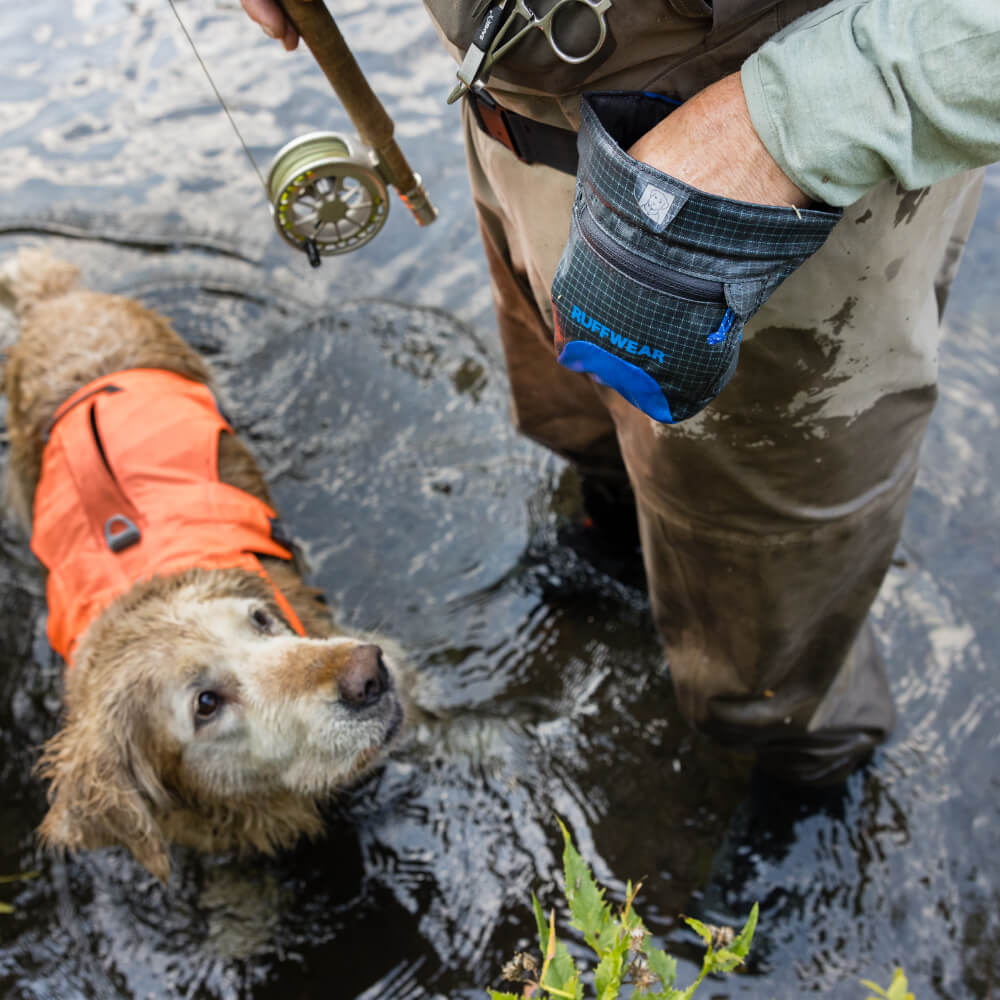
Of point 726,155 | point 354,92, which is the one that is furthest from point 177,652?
point 726,155

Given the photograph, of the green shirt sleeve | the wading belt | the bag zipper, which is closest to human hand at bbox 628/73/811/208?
the green shirt sleeve

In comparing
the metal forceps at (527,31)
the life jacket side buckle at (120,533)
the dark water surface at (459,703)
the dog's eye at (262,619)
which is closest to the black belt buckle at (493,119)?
the metal forceps at (527,31)

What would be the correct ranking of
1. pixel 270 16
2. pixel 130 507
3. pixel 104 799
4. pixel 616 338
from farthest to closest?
pixel 130 507 → pixel 104 799 → pixel 270 16 → pixel 616 338

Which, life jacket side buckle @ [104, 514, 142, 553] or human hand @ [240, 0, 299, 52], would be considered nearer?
human hand @ [240, 0, 299, 52]

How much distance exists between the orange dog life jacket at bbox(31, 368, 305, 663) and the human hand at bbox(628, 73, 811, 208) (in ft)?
7.21

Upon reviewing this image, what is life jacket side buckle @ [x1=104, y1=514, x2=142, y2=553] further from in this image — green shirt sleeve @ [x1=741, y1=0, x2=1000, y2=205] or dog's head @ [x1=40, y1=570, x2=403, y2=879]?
green shirt sleeve @ [x1=741, y1=0, x2=1000, y2=205]

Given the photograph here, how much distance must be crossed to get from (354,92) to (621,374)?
1141 mm

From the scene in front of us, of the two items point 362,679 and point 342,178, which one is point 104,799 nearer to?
point 362,679

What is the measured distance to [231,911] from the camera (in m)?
2.98

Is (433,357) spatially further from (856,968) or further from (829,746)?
(856,968)

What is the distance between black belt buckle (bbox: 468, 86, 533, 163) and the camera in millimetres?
1704

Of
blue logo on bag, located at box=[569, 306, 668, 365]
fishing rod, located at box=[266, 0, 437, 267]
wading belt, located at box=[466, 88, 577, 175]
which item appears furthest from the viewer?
fishing rod, located at box=[266, 0, 437, 267]

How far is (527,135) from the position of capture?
1716 mm

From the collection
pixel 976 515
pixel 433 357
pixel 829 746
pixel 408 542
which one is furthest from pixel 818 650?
pixel 433 357
